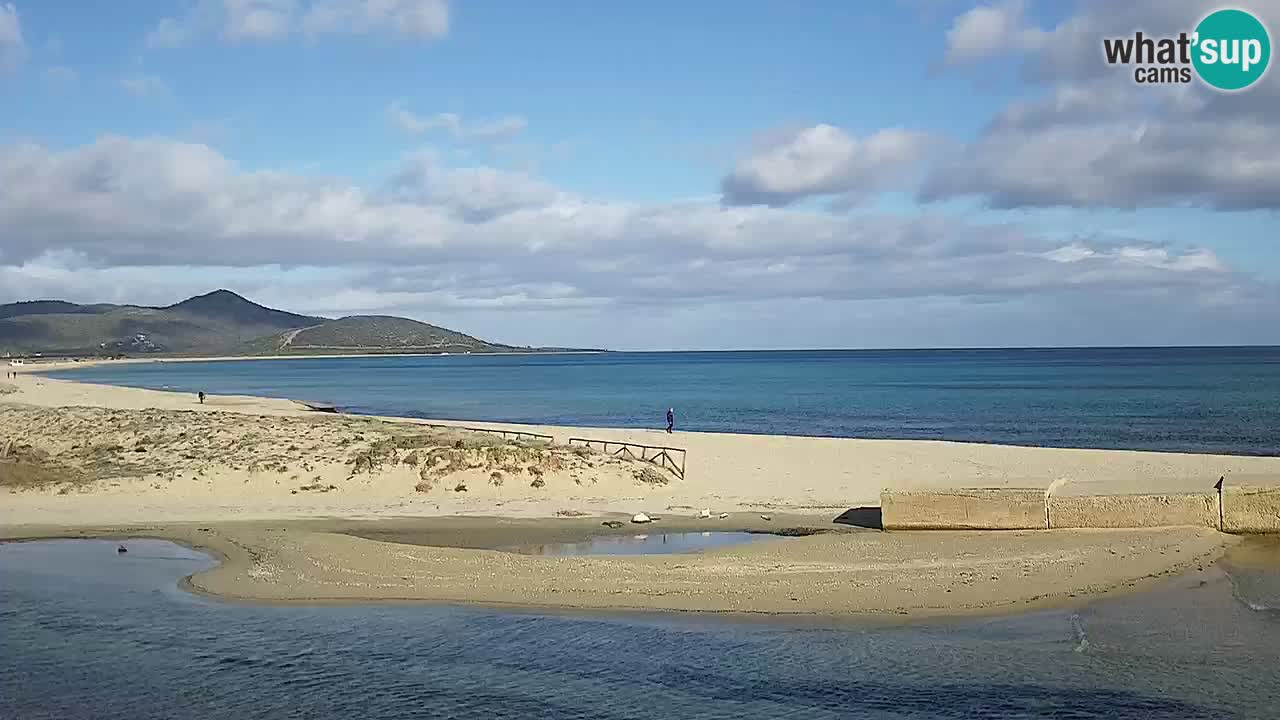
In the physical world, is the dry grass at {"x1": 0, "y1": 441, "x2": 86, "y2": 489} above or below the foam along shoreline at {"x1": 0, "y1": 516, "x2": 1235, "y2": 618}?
above

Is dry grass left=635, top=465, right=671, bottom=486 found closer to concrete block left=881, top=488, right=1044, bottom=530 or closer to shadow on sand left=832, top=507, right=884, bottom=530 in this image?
shadow on sand left=832, top=507, right=884, bottom=530

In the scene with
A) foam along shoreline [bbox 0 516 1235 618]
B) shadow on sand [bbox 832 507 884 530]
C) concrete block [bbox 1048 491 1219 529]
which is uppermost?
concrete block [bbox 1048 491 1219 529]

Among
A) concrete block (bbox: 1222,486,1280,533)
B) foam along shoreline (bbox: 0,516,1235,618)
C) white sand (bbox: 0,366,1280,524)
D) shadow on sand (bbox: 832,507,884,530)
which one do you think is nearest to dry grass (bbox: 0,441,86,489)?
white sand (bbox: 0,366,1280,524)

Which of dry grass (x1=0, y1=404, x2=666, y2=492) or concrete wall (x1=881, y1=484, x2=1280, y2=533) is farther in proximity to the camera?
dry grass (x1=0, y1=404, x2=666, y2=492)

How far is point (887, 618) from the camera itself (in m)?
Result: 14.5

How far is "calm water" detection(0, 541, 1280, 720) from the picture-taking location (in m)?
A: 11.3

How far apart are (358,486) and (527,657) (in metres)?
15.0

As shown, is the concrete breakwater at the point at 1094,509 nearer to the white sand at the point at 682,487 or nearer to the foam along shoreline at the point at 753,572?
the foam along shoreline at the point at 753,572

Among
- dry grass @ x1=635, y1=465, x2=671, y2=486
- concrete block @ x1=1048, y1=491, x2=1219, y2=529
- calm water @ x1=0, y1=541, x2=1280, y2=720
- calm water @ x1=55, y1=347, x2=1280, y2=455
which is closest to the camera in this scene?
calm water @ x1=0, y1=541, x2=1280, y2=720

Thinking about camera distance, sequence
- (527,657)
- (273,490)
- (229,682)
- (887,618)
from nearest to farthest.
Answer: (229,682) → (527,657) → (887,618) → (273,490)

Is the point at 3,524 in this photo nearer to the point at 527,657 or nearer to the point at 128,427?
the point at 128,427

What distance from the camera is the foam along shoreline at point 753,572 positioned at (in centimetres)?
1545

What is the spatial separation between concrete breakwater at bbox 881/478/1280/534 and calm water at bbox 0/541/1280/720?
375 cm

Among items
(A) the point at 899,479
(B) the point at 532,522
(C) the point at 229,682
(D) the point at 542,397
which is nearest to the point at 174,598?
(C) the point at 229,682
